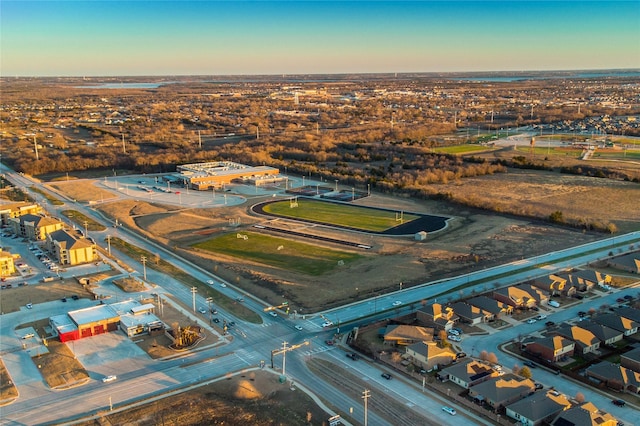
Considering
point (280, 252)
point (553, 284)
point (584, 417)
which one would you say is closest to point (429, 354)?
point (584, 417)

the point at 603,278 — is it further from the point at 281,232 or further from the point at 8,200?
the point at 8,200

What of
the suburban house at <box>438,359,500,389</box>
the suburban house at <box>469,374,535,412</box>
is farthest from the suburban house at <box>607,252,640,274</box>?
the suburban house at <box>469,374,535,412</box>

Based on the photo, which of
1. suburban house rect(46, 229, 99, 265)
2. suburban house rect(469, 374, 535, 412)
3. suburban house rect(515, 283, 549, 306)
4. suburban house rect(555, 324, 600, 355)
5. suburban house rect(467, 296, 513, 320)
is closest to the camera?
suburban house rect(469, 374, 535, 412)

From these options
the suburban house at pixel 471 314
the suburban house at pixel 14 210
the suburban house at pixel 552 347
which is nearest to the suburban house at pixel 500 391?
the suburban house at pixel 552 347

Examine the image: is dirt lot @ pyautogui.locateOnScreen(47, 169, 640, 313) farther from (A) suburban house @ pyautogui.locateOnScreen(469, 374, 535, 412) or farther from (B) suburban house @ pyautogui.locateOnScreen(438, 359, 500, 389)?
(A) suburban house @ pyautogui.locateOnScreen(469, 374, 535, 412)

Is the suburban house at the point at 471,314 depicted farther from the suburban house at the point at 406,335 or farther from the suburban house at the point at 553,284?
the suburban house at the point at 553,284
